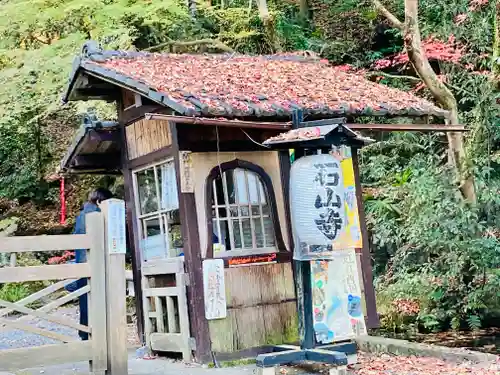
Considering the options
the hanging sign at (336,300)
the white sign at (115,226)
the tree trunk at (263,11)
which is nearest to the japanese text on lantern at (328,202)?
the hanging sign at (336,300)

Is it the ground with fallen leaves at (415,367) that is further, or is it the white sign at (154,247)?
the white sign at (154,247)

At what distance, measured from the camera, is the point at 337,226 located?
735 cm

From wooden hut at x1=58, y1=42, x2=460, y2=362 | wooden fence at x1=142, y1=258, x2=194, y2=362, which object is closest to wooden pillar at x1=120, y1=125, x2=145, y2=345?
wooden hut at x1=58, y1=42, x2=460, y2=362

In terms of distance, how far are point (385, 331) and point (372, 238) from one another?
2625 mm

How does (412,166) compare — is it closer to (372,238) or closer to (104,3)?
(372,238)

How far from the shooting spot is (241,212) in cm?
899

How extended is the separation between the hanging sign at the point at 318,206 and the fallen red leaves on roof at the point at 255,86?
120 cm

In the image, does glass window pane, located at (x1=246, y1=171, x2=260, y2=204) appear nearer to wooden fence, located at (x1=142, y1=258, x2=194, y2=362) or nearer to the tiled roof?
the tiled roof

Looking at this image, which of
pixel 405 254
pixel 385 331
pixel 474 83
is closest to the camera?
pixel 385 331

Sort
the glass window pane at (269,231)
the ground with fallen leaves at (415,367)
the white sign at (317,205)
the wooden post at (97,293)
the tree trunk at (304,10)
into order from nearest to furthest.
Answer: the wooden post at (97,293)
the white sign at (317,205)
the ground with fallen leaves at (415,367)
the glass window pane at (269,231)
the tree trunk at (304,10)

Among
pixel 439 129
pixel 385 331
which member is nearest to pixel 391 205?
pixel 385 331

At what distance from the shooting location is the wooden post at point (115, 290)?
6977mm

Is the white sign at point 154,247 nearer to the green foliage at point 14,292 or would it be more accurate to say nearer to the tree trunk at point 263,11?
the green foliage at point 14,292

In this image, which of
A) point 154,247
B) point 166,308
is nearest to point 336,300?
point 166,308
